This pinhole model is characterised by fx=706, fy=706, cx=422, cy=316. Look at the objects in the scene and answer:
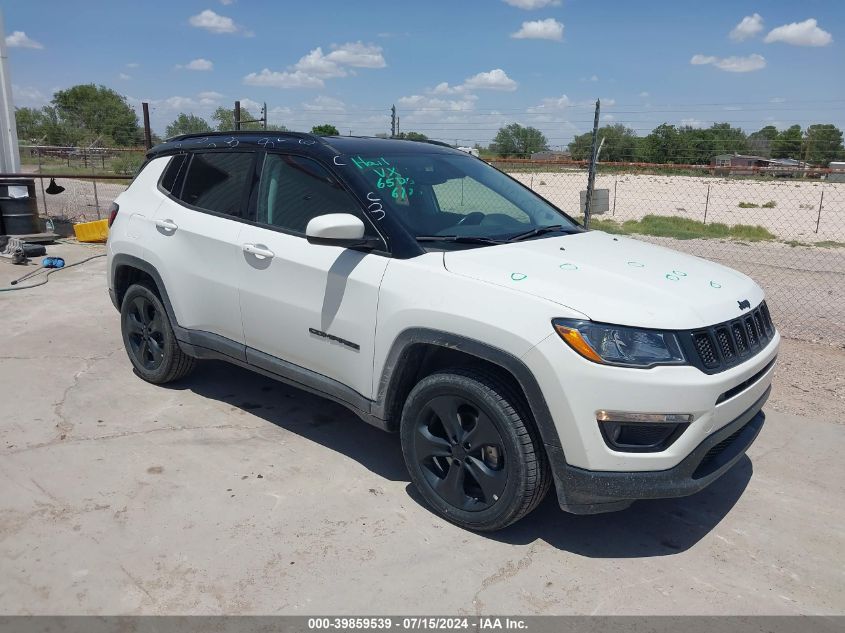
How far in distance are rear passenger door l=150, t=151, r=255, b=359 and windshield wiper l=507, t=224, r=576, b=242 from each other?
1.64 m

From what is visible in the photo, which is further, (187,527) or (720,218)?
(720,218)

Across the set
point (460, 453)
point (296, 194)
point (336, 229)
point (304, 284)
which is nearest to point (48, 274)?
point (296, 194)

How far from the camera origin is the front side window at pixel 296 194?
3867mm

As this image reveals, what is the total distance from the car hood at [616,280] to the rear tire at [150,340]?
2.48 metres

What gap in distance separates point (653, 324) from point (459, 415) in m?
0.99

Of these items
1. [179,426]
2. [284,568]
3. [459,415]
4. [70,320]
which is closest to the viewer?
[284,568]

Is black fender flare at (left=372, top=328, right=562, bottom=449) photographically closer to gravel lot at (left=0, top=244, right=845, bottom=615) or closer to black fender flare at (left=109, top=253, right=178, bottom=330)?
gravel lot at (left=0, top=244, right=845, bottom=615)

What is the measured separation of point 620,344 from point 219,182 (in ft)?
9.39

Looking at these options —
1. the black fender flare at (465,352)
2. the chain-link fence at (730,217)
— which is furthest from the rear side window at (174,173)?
the black fender flare at (465,352)

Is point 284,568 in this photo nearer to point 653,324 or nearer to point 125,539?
point 125,539

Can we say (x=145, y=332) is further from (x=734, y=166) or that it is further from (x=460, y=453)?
(x=734, y=166)

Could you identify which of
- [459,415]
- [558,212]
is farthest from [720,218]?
[459,415]
